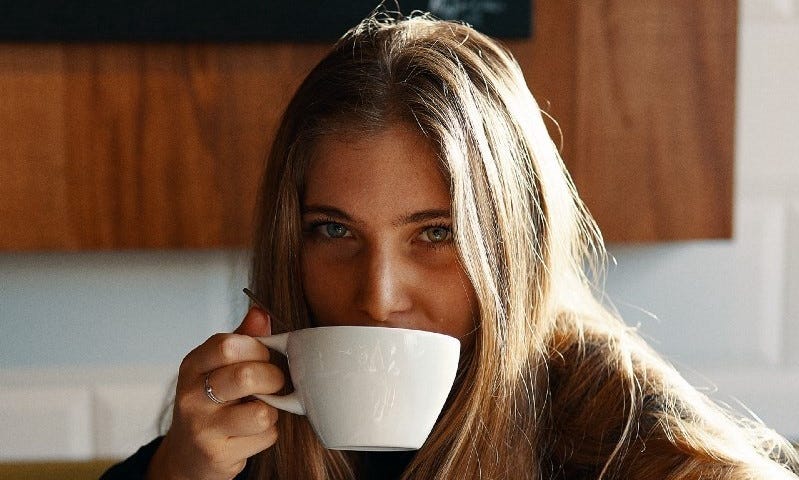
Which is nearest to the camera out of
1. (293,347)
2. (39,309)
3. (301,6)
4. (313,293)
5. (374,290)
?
(293,347)

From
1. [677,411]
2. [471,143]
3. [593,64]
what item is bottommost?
[677,411]

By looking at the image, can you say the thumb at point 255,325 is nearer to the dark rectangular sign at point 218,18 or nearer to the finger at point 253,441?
the finger at point 253,441

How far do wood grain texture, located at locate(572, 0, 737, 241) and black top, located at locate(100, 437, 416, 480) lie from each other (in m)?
0.47

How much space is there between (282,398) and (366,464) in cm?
34

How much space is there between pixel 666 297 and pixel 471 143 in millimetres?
719

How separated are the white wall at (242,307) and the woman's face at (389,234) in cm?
52

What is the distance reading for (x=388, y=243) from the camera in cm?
83

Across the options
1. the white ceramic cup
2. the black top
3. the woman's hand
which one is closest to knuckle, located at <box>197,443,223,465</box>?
the woman's hand

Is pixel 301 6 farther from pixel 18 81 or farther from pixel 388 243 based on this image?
pixel 388 243

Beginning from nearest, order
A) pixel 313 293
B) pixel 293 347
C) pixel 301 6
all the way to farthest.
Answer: pixel 293 347 < pixel 313 293 < pixel 301 6

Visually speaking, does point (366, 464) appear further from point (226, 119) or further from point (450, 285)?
point (226, 119)

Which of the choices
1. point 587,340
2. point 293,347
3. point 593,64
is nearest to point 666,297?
point 593,64

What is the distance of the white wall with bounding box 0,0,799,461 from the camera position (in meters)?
1.40

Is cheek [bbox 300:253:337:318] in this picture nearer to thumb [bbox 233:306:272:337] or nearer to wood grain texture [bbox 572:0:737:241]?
thumb [bbox 233:306:272:337]
